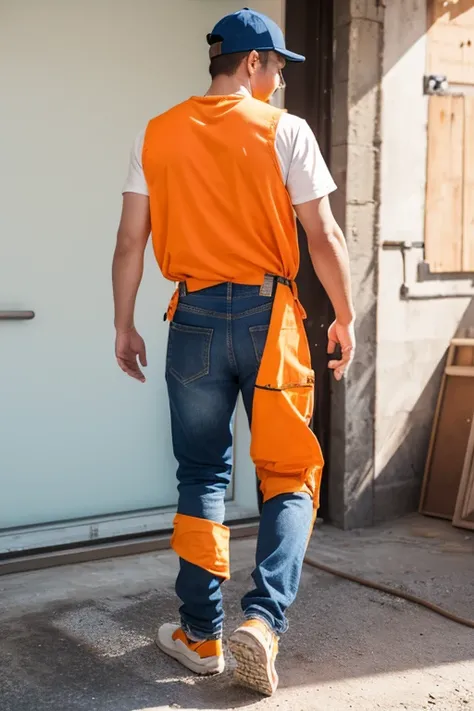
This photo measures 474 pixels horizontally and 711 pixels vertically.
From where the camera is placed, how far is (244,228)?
3.07 meters

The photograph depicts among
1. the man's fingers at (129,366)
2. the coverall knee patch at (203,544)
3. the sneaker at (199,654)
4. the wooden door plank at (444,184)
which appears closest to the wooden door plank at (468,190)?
the wooden door plank at (444,184)

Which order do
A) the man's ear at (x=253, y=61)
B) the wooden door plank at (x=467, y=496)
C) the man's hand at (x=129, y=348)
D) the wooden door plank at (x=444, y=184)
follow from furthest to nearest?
the wooden door plank at (x=444, y=184), the wooden door plank at (x=467, y=496), the man's hand at (x=129, y=348), the man's ear at (x=253, y=61)

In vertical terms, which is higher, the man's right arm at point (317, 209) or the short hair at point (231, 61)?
the short hair at point (231, 61)

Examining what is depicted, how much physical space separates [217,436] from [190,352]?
0.92 ft

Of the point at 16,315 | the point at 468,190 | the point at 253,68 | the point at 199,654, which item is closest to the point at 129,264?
the point at 253,68

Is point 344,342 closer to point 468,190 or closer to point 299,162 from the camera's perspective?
point 299,162

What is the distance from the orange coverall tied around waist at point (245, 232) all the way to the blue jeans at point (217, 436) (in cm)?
4

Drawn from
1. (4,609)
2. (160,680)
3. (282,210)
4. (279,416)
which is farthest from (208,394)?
(4,609)

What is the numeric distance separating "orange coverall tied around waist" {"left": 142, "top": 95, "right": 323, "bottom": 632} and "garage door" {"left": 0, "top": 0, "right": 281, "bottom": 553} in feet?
4.17

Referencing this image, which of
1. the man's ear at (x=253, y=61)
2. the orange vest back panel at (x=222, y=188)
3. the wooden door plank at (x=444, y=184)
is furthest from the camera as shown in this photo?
the wooden door plank at (x=444, y=184)

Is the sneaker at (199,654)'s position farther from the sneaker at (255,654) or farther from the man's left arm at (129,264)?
the man's left arm at (129,264)

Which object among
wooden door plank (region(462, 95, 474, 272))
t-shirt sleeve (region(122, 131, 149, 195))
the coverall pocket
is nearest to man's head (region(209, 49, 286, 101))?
t-shirt sleeve (region(122, 131, 149, 195))

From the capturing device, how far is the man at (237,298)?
3.04m

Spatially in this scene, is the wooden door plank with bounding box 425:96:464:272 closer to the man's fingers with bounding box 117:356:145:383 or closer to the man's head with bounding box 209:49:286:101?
the man's head with bounding box 209:49:286:101
